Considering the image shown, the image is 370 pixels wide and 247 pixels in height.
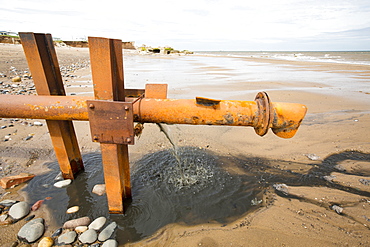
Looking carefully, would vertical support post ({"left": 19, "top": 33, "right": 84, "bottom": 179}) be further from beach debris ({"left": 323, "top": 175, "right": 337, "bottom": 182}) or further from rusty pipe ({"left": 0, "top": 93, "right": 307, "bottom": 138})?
beach debris ({"left": 323, "top": 175, "right": 337, "bottom": 182})

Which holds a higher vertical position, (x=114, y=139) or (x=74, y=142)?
(x=114, y=139)

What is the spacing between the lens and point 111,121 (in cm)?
173

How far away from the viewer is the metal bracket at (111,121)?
5.48 feet

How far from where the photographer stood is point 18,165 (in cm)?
332

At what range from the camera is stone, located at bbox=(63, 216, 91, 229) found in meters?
2.23

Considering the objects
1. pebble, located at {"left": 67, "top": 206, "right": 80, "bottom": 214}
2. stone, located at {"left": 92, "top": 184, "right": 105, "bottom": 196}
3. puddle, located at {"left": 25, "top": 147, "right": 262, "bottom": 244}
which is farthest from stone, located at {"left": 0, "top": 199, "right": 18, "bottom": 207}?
stone, located at {"left": 92, "top": 184, "right": 105, "bottom": 196}

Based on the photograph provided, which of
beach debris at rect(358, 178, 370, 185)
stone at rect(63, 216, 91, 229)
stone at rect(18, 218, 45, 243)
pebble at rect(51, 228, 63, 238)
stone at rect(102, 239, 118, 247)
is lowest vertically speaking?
pebble at rect(51, 228, 63, 238)

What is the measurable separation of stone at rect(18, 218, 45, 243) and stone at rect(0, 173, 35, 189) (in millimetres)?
998

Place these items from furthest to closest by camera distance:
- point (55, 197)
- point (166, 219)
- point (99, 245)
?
point (55, 197) < point (166, 219) < point (99, 245)

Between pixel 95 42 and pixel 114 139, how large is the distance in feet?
2.82

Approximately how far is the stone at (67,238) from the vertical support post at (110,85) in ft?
1.42

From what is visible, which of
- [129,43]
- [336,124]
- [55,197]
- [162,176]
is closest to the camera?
[55,197]

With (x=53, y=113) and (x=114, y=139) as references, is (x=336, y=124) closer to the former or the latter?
(x=114, y=139)

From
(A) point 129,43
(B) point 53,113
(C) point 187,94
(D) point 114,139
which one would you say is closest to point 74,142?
(B) point 53,113
